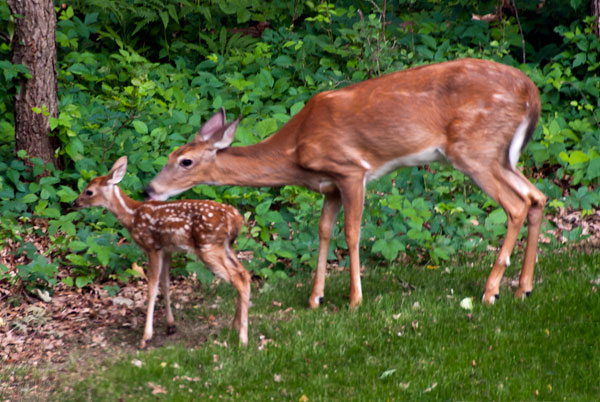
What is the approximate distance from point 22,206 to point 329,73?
4076 millimetres

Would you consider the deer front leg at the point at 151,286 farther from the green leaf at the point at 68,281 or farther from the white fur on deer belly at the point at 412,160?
the white fur on deer belly at the point at 412,160

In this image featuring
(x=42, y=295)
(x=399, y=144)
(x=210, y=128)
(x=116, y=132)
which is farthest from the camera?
(x=116, y=132)

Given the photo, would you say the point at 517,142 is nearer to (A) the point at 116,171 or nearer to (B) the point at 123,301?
(A) the point at 116,171

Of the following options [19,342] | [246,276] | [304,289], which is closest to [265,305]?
[304,289]

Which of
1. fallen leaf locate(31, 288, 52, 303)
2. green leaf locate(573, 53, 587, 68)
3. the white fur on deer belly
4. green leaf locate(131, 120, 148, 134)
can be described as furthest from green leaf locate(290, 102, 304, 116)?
fallen leaf locate(31, 288, 52, 303)

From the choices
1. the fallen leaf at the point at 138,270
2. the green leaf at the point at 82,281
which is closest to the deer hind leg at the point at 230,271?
the fallen leaf at the point at 138,270

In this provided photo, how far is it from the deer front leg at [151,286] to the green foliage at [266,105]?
0.90 metres

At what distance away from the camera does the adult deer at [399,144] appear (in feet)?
21.3

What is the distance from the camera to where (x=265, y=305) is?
6.99 m

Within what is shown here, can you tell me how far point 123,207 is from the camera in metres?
6.56

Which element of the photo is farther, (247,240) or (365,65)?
(365,65)

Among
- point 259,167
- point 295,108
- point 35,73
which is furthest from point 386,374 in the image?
point 35,73

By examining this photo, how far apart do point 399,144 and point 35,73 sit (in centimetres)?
414

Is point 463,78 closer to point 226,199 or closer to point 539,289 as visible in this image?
point 539,289
